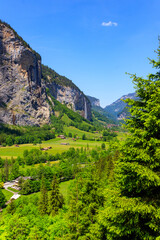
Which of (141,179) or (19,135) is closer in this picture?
(141,179)

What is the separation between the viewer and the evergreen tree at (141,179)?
331 inches

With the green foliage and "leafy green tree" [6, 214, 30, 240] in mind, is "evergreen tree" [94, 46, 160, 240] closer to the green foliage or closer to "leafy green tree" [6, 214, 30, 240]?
"leafy green tree" [6, 214, 30, 240]

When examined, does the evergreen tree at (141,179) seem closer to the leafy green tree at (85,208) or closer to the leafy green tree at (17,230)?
the leafy green tree at (85,208)

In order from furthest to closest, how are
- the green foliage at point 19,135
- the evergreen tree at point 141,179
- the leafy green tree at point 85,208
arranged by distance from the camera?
the green foliage at point 19,135 < the leafy green tree at point 85,208 < the evergreen tree at point 141,179

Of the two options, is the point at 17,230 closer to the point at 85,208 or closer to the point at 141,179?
the point at 85,208


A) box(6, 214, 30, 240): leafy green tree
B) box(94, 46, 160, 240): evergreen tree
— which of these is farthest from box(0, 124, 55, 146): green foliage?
box(94, 46, 160, 240): evergreen tree

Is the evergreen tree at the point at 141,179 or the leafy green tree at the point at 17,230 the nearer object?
the evergreen tree at the point at 141,179

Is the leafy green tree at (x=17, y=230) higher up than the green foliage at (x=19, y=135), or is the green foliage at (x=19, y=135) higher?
the green foliage at (x=19, y=135)

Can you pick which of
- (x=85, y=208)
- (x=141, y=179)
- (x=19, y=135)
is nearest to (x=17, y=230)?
(x=85, y=208)

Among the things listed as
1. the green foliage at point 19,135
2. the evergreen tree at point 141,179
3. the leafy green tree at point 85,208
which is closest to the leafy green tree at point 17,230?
the leafy green tree at point 85,208

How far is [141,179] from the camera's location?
338 inches

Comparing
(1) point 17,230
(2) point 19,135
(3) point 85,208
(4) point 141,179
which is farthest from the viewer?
(2) point 19,135

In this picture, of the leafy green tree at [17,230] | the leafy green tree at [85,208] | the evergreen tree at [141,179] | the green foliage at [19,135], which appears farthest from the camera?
the green foliage at [19,135]

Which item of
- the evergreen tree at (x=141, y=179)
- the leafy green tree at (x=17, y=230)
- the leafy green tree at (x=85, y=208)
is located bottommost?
the leafy green tree at (x=17, y=230)
